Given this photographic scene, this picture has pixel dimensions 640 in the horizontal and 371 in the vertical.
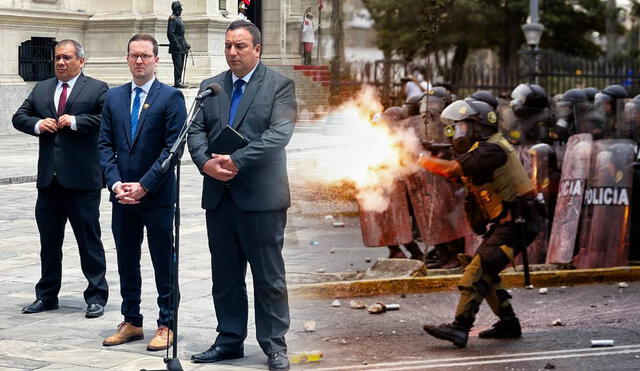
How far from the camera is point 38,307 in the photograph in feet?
24.0

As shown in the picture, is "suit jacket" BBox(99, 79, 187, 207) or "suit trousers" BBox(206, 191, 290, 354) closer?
"suit trousers" BBox(206, 191, 290, 354)

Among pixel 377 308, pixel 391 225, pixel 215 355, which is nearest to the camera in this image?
pixel 215 355

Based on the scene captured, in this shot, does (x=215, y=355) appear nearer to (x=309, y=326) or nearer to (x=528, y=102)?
(x=309, y=326)

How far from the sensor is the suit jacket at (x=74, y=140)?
736cm

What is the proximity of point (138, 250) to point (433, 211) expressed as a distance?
396 cm

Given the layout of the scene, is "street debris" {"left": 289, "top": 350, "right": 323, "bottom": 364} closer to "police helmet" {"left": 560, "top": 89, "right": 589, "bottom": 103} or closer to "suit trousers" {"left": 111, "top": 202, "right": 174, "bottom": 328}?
"suit trousers" {"left": 111, "top": 202, "right": 174, "bottom": 328}

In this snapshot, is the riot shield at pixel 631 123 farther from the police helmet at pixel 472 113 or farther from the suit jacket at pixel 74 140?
the suit jacket at pixel 74 140

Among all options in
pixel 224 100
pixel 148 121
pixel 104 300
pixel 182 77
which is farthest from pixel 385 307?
pixel 182 77

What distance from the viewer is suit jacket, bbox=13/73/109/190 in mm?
7363

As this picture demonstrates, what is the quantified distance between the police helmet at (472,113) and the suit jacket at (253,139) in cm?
179

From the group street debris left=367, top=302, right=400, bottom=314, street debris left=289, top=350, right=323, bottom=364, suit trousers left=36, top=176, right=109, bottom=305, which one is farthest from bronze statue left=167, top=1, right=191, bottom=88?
street debris left=289, top=350, right=323, bottom=364

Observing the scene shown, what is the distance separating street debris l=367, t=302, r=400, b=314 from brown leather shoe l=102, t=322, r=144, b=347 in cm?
203

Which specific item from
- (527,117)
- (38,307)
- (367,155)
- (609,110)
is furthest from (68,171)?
(527,117)

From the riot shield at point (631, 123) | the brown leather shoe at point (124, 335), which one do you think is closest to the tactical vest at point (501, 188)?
the brown leather shoe at point (124, 335)
